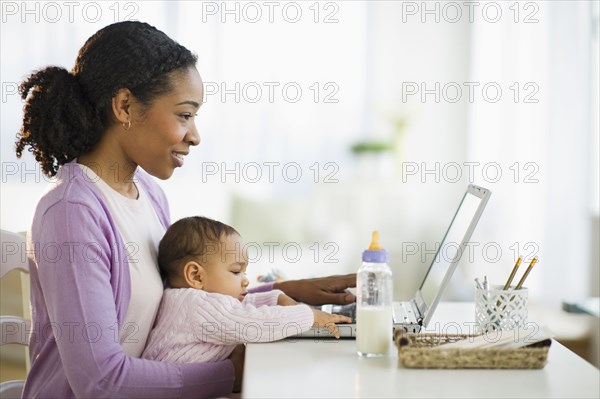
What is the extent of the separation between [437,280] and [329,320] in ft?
0.85

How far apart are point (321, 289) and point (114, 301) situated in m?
0.48

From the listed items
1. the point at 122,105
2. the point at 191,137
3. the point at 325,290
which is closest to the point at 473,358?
the point at 325,290

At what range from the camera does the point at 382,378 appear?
1260mm

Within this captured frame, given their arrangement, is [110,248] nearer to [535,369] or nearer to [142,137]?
[142,137]

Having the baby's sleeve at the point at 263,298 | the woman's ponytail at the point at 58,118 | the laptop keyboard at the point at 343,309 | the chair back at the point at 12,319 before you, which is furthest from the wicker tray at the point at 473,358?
the chair back at the point at 12,319

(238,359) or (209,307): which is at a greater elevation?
(209,307)

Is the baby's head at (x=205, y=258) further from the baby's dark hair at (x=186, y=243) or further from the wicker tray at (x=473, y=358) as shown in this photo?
the wicker tray at (x=473, y=358)

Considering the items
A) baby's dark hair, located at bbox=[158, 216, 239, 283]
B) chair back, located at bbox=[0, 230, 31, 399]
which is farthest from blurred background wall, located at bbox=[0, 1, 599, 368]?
baby's dark hair, located at bbox=[158, 216, 239, 283]

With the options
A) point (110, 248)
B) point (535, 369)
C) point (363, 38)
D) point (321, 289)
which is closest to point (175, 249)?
point (110, 248)

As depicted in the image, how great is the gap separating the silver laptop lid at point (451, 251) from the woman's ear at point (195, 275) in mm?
453

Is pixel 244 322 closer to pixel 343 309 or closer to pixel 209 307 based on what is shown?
pixel 209 307

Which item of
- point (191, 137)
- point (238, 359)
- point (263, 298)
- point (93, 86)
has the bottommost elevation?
point (238, 359)

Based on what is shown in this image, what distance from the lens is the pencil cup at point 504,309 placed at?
149 centimetres

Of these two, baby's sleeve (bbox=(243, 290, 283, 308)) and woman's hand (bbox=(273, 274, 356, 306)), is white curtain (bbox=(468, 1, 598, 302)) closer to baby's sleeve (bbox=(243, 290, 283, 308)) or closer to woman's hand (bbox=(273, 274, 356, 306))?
woman's hand (bbox=(273, 274, 356, 306))
